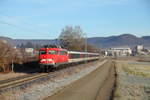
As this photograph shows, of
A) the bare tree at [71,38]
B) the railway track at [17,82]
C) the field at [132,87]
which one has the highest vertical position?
the bare tree at [71,38]

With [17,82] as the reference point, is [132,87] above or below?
below

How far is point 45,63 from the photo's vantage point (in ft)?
111

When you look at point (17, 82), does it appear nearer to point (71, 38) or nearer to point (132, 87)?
point (132, 87)

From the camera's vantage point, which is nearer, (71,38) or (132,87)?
(132,87)

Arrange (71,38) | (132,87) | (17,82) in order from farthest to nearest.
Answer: (71,38) < (17,82) < (132,87)

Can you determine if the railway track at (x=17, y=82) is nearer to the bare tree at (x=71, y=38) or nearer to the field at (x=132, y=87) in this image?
the field at (x=132, y=87)

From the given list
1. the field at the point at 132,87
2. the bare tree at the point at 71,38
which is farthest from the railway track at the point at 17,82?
the bare tree at the point at 71,38

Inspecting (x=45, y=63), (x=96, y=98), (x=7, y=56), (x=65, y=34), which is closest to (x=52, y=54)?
(x=45, y=63)

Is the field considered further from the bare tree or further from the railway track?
the bare tree

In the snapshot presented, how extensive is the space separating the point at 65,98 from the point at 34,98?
166 centimetres

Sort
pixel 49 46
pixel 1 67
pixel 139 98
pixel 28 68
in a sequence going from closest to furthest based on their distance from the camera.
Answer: pixel 139 98 < pixel 1 67 < pixel 49 46 < pixel 28 68

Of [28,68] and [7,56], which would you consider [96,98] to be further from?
[28,68]

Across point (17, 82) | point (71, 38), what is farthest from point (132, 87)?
point (71, 38)

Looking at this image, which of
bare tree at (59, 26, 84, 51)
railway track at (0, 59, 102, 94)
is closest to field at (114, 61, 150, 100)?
railway track at (0, 59, 102, 94)
